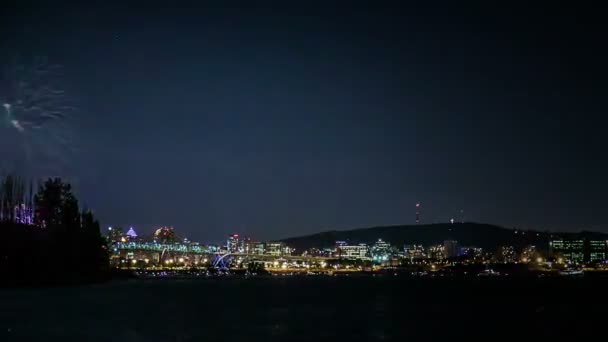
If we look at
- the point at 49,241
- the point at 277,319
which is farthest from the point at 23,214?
the point at 277,319

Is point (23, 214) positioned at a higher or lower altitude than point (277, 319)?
higher

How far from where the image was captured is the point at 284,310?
71688 mm

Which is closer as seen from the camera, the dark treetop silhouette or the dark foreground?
the dark foreground

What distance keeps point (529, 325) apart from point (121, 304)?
4139 centimetres

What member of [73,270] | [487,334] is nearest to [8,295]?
[73,270]

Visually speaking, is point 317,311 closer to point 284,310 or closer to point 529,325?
point 284,310

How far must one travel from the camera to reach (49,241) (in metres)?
93.0

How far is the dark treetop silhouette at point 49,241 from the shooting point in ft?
287

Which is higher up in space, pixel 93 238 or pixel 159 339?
pixel 93 238

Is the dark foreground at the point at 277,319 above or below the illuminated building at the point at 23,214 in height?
below

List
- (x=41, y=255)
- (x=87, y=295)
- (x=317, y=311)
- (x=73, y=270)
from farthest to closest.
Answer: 1. (x=73, y=270)
2. (x=41, y=255)
3. (x=87, y=295)
4. (x=317, y=311)

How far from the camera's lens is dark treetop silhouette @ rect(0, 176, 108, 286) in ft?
287

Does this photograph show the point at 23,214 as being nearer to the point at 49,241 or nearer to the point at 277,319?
the point at 49,241

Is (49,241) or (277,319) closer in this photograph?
(277,319)
